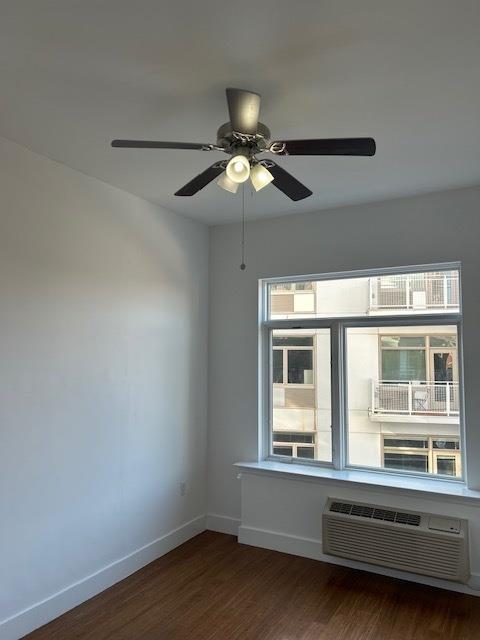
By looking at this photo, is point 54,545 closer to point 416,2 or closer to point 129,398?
point 129,398

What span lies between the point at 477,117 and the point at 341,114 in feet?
2.33

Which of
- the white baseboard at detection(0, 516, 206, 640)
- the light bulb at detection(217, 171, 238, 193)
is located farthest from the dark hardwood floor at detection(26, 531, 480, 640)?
the light bulb at detection(217, 171, 238, 193)

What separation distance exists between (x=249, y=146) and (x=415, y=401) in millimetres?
2508

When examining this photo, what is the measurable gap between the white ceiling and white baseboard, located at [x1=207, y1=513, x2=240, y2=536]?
304 cm

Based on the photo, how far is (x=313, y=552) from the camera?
12.3 ft

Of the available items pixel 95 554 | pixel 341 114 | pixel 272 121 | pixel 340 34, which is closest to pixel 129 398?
pixel 95 554

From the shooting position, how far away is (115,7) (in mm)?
1701

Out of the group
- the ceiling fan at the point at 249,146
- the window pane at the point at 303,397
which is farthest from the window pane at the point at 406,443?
the ceiling fan at the point at 249,146

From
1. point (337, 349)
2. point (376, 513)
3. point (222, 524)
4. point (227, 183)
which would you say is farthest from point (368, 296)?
point (222, 524)

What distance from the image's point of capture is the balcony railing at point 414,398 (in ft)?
11.9

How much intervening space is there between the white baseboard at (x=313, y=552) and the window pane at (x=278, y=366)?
128 centimetres

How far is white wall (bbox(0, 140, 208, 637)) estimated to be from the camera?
2.75 metres

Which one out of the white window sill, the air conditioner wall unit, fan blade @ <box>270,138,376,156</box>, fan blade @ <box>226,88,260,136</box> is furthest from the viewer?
the white window sill

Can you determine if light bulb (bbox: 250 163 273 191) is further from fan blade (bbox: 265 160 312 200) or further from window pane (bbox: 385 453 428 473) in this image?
window pane (bbox: 385 453 428 473)
